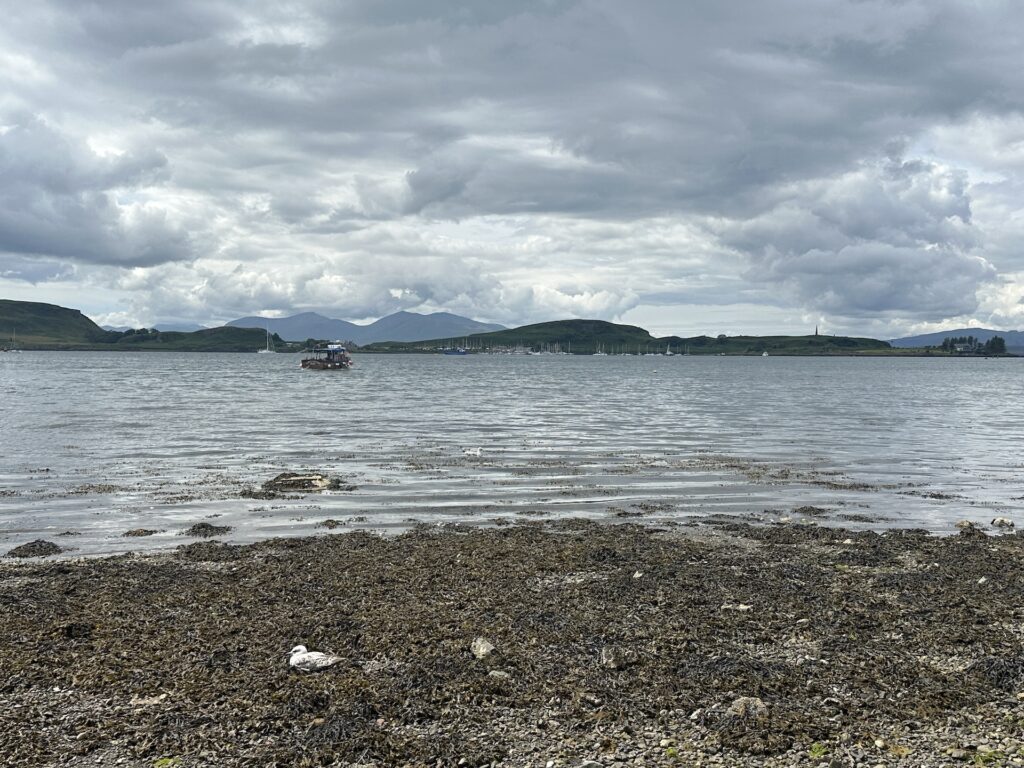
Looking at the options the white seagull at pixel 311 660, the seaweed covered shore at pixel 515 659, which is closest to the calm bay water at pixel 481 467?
the seaweed covered shore at pixel 515 659

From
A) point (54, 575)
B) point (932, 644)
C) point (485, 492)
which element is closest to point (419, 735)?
point (932, 644)

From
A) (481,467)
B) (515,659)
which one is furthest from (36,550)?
(481,467)

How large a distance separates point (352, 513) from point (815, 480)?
17.9 metres

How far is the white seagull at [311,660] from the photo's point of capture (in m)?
10.9

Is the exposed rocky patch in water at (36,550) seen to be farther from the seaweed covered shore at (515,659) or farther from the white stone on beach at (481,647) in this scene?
the white stone on beach at (481,647)

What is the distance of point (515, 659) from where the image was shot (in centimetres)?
1126

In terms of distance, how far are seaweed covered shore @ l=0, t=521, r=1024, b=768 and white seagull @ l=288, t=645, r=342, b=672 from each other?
24 centimetres

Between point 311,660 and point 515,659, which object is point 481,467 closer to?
point 515,659

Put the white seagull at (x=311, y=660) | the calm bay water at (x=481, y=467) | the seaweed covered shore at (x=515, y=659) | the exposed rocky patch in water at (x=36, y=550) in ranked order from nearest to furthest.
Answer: the seaweed covered shore at (x=515, y=659) → the white seagull at (x=311, y=660) → the exposed rocky patch in water at (x=36, y=550) → the calm bay water at (x=481, y=467)

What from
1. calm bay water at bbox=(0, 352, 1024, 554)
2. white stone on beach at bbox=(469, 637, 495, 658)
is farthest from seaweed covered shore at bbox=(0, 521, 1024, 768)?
calm bay water at bbox=(0, 352, 1024, 554)

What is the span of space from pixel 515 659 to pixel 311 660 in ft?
9.27

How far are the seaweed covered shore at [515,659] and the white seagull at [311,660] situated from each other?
243 mm

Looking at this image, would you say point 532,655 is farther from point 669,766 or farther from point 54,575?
point 54,575

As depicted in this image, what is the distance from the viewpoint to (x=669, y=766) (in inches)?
333
